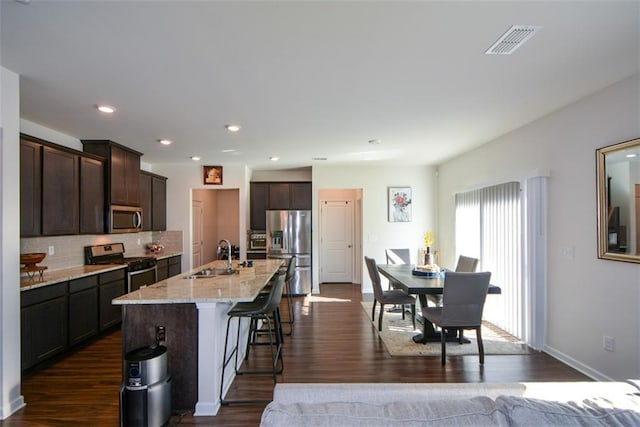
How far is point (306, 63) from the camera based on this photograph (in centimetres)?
233

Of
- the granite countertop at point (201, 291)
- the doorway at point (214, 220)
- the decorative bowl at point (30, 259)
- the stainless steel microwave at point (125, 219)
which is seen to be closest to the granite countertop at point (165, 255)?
the stainless steel microwave at point (125, 219)

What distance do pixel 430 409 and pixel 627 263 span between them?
8.61 ft

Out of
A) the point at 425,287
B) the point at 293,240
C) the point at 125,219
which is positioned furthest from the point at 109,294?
the point at 425,287

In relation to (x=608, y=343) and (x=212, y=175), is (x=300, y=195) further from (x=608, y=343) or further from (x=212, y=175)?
(x=608, y=343)

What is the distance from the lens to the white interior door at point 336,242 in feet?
26.7

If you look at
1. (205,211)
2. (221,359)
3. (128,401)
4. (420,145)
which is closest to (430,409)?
(128,401)

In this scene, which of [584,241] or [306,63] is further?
[584,241]

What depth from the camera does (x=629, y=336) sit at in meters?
2.65

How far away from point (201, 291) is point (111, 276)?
235 centimetres

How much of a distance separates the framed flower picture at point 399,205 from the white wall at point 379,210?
0.32 ft

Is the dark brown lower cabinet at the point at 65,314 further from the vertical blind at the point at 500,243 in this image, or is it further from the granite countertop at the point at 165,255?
the vertical blind at the point at 500,243

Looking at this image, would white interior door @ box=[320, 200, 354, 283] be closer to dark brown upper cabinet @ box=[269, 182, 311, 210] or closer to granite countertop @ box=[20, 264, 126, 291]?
dark brown upper cabinet @ box=[269, 182, 311, 210]

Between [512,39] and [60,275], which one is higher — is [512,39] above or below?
above

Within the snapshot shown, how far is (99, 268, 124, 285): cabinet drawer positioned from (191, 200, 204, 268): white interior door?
2.35 metres
